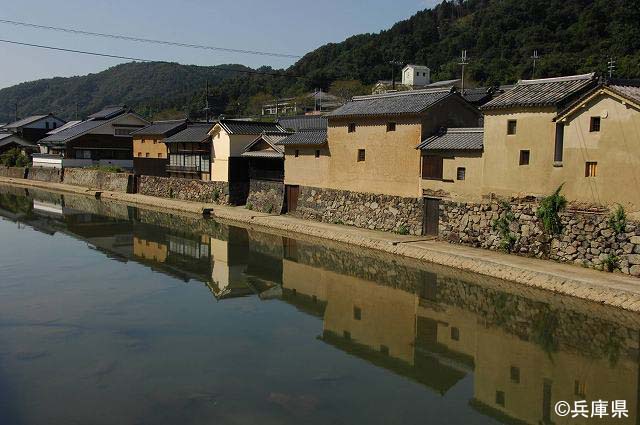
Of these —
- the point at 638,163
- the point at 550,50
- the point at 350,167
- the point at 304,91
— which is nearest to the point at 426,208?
the point at 350,167

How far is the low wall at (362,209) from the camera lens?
74.9 ft

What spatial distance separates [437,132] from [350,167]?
4.62 m

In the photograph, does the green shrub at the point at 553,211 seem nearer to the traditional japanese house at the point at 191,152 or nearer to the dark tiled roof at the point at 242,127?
the dark tiled roof at the point at 242,127

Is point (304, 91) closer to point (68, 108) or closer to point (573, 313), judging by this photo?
point (573, 313)

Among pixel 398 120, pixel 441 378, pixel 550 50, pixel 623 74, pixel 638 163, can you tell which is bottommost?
pixel 441 378

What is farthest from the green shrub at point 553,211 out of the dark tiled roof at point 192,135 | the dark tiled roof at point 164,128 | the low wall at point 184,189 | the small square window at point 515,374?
the dark tiled roof at point 164,128

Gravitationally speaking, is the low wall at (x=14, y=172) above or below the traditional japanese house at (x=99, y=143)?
below

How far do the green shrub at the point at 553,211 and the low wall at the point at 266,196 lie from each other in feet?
49.5

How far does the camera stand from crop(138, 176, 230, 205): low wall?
34531 mm

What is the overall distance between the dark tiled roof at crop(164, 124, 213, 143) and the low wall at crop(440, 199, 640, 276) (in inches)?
788

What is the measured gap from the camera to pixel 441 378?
11.2 meters

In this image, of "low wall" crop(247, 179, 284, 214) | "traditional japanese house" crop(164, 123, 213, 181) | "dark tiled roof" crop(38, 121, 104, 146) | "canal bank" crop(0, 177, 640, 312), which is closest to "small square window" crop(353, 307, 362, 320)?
"canal bank" crop(0, 177, 640, 312)

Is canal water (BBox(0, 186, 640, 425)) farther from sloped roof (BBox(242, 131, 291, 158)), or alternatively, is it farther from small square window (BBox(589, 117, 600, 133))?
sloped roof (BBox(242, 131, 291, 158))

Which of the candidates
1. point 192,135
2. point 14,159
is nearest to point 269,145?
point 192,135
